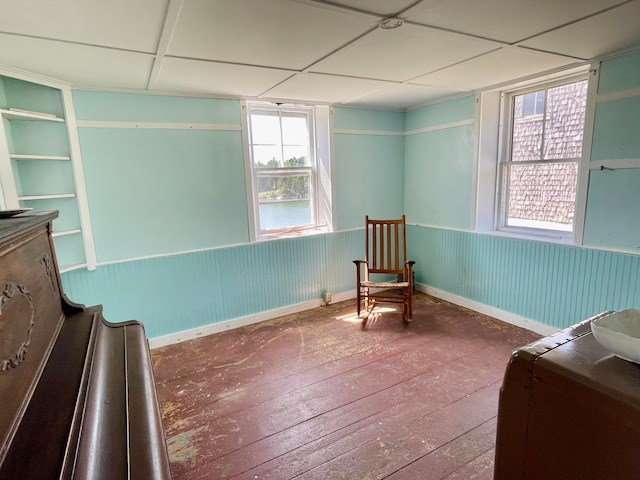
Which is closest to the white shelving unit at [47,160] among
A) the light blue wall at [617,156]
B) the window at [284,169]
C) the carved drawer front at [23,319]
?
the carved drawer front at [23,319]

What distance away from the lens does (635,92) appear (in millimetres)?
2270

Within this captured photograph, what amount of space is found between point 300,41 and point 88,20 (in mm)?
1000

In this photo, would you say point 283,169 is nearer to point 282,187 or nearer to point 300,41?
point 282,187

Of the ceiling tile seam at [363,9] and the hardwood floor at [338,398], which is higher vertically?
the ceiling tile seam at [363,9]

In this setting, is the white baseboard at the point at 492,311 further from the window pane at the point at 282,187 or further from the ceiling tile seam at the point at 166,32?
the ceiling tile seam at the point at 166,32

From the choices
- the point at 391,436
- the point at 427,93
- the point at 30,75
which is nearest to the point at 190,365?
the point at 391,436

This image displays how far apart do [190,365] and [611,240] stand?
3.35 meters

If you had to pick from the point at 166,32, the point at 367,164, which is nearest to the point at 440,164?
the point at 367,164

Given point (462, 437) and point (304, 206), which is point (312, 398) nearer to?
point (462, 437)

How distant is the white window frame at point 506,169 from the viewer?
2.67 meters

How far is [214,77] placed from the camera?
8.15 ft

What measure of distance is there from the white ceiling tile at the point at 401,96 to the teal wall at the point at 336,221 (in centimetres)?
16

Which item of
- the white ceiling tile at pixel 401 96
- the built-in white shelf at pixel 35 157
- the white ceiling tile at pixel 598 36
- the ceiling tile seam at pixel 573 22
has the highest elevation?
the white ceiling tile at pixel 401 96

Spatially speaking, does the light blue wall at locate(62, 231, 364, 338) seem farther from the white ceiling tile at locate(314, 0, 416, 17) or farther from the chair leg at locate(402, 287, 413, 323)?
the white ceiling tile at locate(314, 0, 416, 17)
